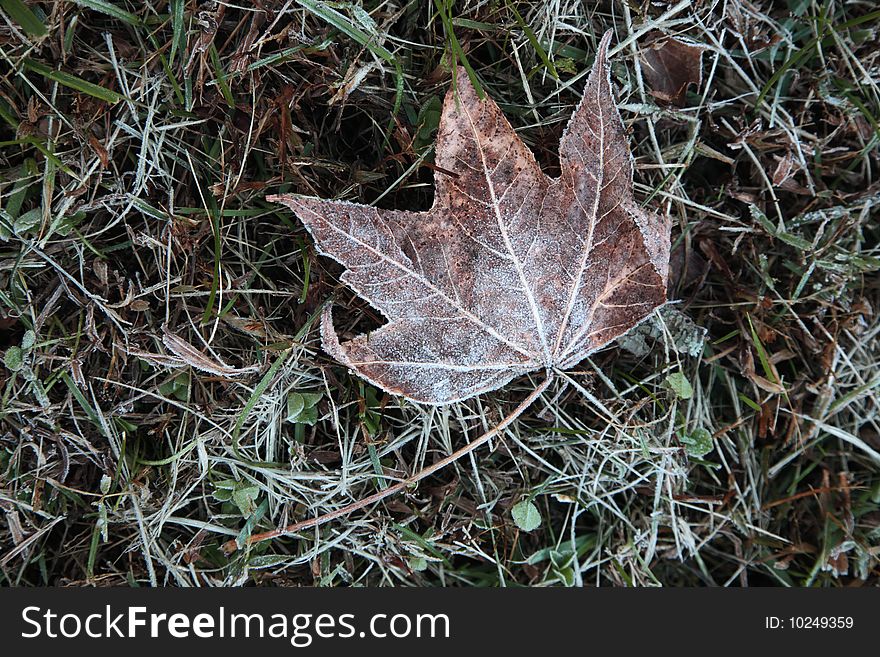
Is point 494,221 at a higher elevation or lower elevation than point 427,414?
higher

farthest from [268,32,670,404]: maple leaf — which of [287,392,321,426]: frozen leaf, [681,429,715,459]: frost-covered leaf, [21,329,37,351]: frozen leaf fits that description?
[21,329,37,351]: frozen leaf

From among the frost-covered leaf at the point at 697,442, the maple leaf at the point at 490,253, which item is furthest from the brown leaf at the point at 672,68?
the frost-covered leaf at the point at 697,442

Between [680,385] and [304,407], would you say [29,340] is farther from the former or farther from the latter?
[680,385]

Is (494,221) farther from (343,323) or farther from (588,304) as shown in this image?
(343,323)

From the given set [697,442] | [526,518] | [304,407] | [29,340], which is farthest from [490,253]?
[29,340]

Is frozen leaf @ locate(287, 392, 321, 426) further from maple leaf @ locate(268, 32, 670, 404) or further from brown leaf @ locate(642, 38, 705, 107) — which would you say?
brown leaf @ locate(642, 38, 705, 107)

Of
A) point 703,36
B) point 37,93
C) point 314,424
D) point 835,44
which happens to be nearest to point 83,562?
point 314,424
